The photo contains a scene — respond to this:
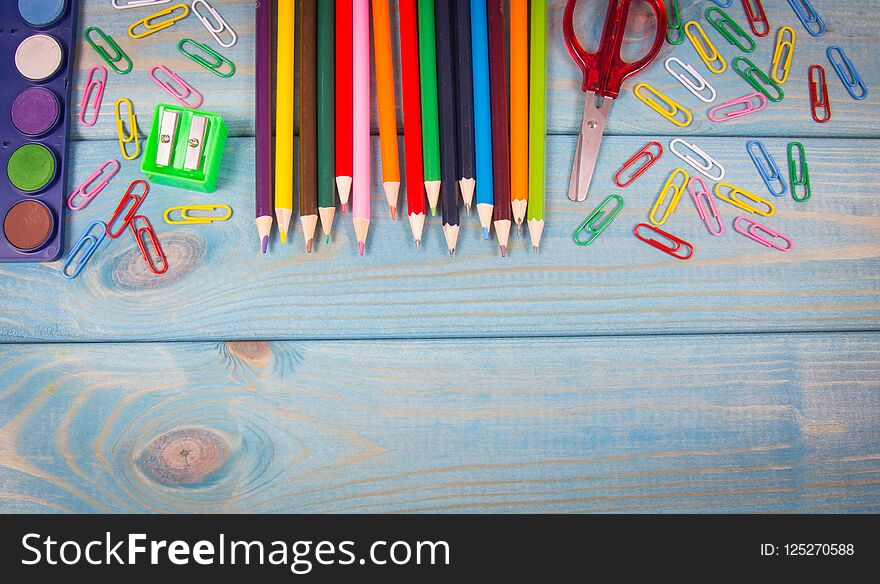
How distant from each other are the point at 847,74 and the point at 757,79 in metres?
0.16

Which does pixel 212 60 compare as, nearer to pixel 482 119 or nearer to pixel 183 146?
pixel 183 146

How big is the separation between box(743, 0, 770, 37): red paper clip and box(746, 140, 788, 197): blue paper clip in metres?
0.21

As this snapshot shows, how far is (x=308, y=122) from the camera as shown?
1.13 metres

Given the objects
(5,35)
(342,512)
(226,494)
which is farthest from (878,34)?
(5,35)

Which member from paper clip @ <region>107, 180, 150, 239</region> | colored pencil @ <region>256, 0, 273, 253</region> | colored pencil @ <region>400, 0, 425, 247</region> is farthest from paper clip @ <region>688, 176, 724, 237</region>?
paper clip @ <region>107, 180, 150, 239</region>

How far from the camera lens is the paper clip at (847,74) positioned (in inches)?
48.1

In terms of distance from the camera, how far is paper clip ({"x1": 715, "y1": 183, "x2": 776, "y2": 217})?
46.4 inches

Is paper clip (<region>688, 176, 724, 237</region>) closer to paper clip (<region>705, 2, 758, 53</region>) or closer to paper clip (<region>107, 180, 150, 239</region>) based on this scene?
paper clip (<region>705, 2, 758, 53</region>)

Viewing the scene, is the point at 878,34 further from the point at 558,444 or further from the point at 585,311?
the point at 558,444

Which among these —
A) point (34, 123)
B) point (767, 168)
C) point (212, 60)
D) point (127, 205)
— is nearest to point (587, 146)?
point (767, 168)

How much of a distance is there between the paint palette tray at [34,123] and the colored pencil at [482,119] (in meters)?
0.70

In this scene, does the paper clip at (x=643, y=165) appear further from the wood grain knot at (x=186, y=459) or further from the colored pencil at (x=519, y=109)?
the wood grain knot at (x=186, y=459)

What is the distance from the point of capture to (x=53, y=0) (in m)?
1.23

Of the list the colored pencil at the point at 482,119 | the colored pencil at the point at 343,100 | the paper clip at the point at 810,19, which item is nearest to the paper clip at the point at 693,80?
the paper clip at the point at 810,19
